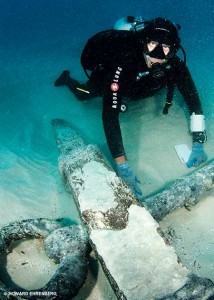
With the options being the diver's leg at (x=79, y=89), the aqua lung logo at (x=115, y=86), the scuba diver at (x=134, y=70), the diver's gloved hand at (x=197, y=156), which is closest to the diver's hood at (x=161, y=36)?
the scuba diver at (x=134, y=70)

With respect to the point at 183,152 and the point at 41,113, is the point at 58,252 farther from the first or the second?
the point at 41,113

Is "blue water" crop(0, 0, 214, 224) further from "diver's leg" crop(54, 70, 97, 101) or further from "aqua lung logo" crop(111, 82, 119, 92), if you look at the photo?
"aqua lung logo" crop(111, 82, 119, 92)

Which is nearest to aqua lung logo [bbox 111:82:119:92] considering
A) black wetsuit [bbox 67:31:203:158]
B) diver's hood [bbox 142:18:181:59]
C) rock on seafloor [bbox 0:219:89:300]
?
black wetsuit [bbox 67:31:203:158]

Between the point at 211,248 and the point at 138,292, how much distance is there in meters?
1.37

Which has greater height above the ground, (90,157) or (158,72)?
(158,72)

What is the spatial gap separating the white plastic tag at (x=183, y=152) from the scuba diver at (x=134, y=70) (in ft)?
0.46

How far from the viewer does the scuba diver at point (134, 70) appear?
4113 mm

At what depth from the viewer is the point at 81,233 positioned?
294cm

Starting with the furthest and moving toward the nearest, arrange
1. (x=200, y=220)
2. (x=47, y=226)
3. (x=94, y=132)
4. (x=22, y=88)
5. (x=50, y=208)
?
(x=22, y=88), (x=94, y=132), (x=50, y=208), (x=200, y=220), (x=47, y=226)

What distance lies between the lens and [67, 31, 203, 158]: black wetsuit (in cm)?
423

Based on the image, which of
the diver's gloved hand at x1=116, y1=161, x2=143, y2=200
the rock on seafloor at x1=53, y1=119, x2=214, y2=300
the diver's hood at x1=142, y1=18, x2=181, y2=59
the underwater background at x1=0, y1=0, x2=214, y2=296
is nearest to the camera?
the rock on seafloor at x1=53, y1=119, x2=214, y2=300

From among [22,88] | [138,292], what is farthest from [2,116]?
[138,292]

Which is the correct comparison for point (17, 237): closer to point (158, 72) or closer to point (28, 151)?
point (28, 151)

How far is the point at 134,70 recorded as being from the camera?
446 centimetres
